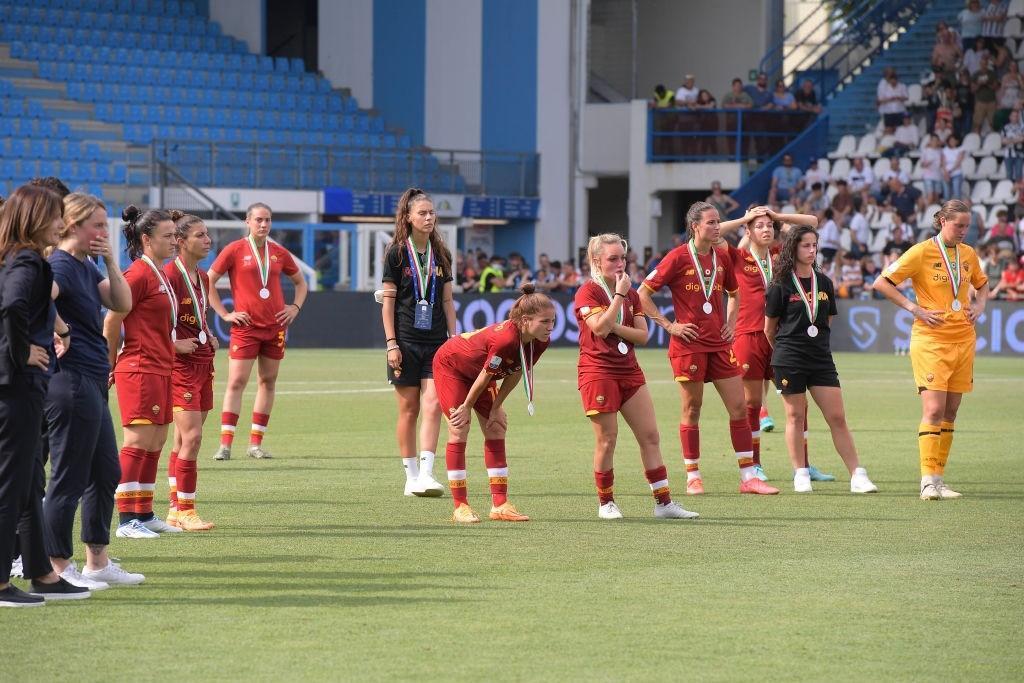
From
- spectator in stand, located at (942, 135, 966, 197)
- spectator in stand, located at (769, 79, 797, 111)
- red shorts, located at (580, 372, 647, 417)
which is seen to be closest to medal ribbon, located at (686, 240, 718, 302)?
red shorts, located at (580, 372, 647, 417)

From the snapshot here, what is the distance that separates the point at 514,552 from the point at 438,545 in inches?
19.1

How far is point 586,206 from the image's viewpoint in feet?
138

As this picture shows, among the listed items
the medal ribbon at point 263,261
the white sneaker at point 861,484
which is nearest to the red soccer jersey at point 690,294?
the white sneaker at point 861,484

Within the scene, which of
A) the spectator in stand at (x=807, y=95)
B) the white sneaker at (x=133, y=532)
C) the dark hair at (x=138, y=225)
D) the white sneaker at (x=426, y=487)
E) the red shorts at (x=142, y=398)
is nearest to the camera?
the red shorts at (x=142, y=398)

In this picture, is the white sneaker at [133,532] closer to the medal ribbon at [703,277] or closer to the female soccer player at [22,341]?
the female soccer player at [22,341]

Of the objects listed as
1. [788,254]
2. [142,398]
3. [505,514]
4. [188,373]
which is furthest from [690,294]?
[142,398]

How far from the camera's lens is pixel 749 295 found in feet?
44.7

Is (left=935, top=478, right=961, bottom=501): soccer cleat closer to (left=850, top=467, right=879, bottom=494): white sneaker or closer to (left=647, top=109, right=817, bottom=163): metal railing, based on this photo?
(left=850, top=467, right=879, bottom=494): white sneaker

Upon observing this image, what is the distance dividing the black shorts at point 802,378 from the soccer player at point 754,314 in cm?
62

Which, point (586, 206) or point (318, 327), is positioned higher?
point (586, 206)

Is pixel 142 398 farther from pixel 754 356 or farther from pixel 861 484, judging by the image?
pixel 754 356

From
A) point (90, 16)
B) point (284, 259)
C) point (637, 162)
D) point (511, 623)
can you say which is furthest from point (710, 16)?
point (511, 623)

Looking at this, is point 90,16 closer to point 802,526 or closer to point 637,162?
point 637,162

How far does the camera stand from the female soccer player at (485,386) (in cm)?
991
